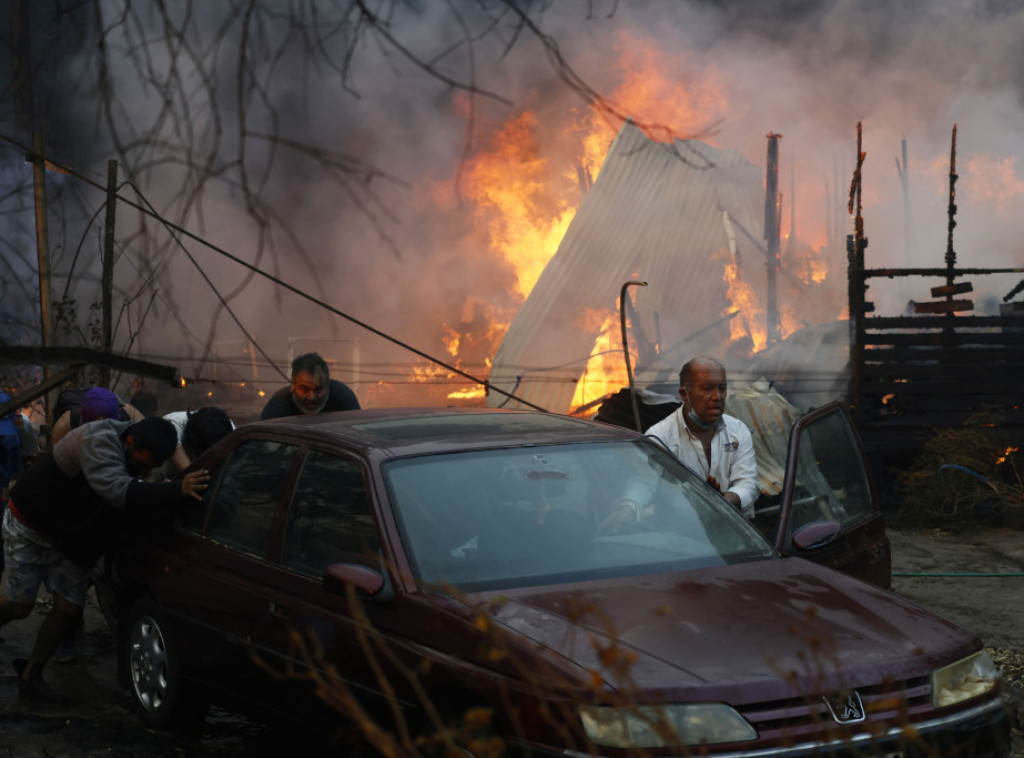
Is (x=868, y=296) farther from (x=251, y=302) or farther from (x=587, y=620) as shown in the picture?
(x=587, y=620)

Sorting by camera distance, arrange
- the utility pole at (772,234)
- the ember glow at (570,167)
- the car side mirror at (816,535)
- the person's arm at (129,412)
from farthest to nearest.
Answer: the utility pole at (772,234) < the ember glow at (570,167) < the person's arm at (129,412) < the car side mirror at (816,535)

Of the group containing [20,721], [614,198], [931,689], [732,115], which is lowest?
[20,721]

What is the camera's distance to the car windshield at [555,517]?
158 inches

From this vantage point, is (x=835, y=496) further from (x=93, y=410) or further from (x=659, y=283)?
(x=659, y=283)

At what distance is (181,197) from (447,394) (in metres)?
18.5

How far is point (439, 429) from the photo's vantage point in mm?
4707

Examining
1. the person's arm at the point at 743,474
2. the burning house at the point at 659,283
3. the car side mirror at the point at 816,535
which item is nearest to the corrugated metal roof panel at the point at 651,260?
the burning house at the point at 659,283

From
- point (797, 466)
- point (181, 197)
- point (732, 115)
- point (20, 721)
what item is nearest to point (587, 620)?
point (797, 466)

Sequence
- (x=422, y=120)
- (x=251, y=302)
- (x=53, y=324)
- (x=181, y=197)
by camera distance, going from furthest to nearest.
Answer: (x=251, y=302) → (x=422, y=120) → (x=53, y=324) → (x=181, y=197)

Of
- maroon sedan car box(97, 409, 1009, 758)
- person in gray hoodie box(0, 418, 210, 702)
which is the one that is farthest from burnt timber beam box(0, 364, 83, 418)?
maroon sedan car box(97, 409, 1009, 758)

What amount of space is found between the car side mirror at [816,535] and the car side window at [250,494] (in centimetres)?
196

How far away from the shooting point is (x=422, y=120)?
2184 cm

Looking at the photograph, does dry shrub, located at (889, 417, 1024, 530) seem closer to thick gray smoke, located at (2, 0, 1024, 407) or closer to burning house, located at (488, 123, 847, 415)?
thick gray smoke, located at (2, 0, 1024, 407)

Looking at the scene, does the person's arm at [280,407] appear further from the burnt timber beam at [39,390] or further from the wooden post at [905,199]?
the wooden post at [905,199]
